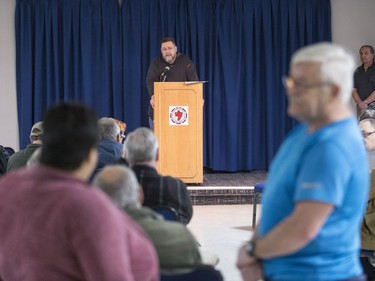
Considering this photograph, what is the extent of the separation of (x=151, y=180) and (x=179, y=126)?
345cm

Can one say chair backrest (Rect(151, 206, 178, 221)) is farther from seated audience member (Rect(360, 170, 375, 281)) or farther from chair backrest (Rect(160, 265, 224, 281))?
seated audience member (Rect(360, 170, 375, 281))

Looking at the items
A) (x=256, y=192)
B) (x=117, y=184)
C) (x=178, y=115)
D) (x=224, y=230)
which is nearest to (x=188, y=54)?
(x=178, y=115)

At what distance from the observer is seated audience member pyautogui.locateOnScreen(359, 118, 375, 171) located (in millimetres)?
3805

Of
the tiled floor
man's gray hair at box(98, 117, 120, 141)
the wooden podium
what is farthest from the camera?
the wooden podium

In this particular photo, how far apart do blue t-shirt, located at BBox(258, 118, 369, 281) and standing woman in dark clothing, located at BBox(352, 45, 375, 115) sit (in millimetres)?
6505

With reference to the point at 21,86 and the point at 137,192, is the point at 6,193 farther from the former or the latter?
the point at 21,86

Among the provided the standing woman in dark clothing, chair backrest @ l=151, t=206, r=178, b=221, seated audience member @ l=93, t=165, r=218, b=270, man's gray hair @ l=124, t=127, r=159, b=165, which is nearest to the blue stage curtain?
the standing woman in dark clothing

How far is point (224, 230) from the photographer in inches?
222

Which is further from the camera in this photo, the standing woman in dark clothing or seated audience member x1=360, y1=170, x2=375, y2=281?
the standing woman in dark clothing

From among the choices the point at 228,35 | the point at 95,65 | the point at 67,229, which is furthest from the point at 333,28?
the point at 67,229

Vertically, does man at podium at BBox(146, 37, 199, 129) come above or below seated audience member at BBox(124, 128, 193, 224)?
above

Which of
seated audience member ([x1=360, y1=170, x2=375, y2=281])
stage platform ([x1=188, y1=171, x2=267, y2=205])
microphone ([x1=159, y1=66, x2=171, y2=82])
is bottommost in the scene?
stage platform ([x1=188, y1=171, x2=267, y2=205])

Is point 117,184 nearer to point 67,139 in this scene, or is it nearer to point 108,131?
point 67,139

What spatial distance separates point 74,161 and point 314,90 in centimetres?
60
